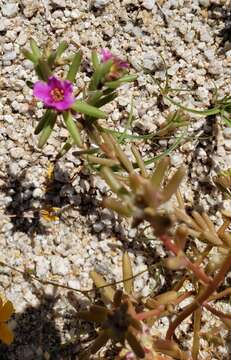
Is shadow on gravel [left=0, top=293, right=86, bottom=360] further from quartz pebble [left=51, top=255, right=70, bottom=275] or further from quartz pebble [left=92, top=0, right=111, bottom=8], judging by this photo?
quartz pebble [left=92, top=0, right=111, bottom=8]

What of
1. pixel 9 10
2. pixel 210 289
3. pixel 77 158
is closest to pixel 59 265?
pixel 77 158

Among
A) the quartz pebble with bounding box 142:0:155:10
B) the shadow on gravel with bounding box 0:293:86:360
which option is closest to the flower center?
the shadow on gravel with bounding box 0:293:86:360

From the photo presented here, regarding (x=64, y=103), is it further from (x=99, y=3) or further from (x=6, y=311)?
(x=99, y=3)

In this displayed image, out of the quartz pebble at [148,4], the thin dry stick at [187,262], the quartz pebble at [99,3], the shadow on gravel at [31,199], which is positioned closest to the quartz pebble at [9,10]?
the quartz pebble at [99,3]

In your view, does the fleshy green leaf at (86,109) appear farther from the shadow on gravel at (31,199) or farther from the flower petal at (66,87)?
the shadow on gravel at (31,199)

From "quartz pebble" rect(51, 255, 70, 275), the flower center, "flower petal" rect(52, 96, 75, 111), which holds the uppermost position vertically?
the flower center

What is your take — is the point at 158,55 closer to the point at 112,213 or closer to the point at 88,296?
the point at 112,213
